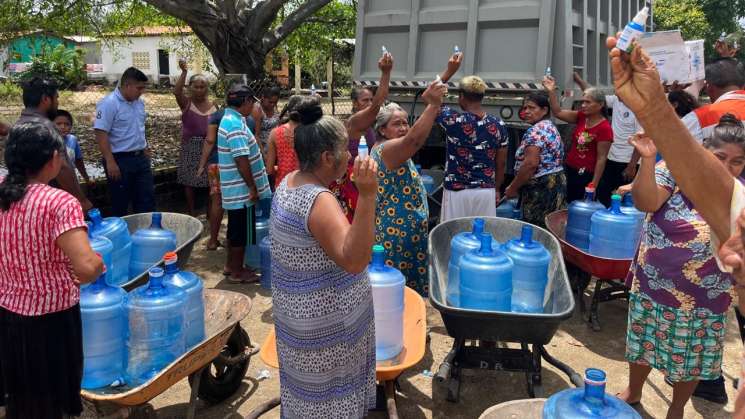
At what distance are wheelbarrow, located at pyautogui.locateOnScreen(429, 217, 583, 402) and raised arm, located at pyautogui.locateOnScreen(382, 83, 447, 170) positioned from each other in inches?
25.7

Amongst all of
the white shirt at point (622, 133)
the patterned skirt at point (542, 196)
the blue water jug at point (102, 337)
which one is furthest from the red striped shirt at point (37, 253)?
the white shirt at point (622, 133)

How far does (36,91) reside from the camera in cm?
396

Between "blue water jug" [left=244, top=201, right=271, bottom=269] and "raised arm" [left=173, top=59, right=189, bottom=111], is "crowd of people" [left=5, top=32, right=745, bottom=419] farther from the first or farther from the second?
"raised arm" [left=173, top=59, right=189, bottom=111]

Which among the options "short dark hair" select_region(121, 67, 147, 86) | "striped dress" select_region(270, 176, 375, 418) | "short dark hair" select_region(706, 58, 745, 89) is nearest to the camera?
"striped dress" select_region(270, 176, 375, 418)

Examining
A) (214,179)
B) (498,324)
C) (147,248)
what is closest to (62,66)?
(214,179)

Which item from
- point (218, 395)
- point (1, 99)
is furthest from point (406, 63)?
point (1, 99)

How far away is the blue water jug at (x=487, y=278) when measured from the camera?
3.04 metres

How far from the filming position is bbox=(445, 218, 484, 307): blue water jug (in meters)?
3.44

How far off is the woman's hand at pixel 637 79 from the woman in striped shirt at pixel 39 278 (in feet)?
6.62

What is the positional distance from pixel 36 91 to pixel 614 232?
4481 mm

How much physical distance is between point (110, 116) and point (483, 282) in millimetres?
4136

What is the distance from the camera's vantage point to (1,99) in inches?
715

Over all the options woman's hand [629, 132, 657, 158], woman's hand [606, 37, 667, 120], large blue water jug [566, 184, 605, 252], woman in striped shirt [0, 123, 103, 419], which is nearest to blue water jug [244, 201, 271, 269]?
large blue water jug [566, 184, 605, 252]

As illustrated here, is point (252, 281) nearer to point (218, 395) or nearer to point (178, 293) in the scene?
point (218, 395)
